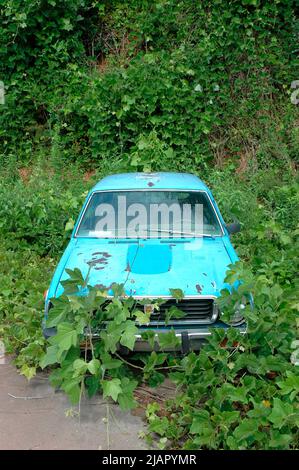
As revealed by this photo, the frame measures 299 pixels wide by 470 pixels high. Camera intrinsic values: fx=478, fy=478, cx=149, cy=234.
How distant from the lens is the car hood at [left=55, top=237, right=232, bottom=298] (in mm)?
3727

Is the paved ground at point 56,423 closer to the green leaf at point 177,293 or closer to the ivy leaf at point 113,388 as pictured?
the ivy leaf at point 113,388

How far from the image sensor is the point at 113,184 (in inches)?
202

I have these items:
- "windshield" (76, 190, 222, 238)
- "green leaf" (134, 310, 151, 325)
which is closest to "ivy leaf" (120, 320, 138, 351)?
"green leaf" (134, 310, 151, 325)

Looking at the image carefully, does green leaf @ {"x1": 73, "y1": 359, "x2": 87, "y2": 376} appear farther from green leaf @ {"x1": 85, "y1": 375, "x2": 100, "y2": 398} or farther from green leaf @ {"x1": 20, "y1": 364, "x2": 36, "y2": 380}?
green leaf @ {"x1": 20, "y1": 364, "x2": 36, "y2": 380}

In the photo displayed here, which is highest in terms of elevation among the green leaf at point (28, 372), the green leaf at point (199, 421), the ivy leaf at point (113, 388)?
the ivy leaf at point (113, 388)

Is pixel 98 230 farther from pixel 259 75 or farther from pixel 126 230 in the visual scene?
pixel 259 75

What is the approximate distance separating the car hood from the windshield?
15cm

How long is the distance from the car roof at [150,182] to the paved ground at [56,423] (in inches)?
85.1

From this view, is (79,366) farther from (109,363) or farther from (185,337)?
(185,337)

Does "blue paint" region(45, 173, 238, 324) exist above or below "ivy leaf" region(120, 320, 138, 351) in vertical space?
above

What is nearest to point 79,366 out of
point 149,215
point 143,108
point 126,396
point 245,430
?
point 126,396

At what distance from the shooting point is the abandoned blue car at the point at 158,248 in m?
3.67

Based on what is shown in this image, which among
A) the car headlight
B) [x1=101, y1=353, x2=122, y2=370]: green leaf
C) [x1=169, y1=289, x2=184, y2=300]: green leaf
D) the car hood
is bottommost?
[x1=101, y1=353, x2=122, y2=370]: green leaf

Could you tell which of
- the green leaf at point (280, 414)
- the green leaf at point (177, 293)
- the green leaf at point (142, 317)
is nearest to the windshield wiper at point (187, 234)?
the green leaf at point (177, 293)
